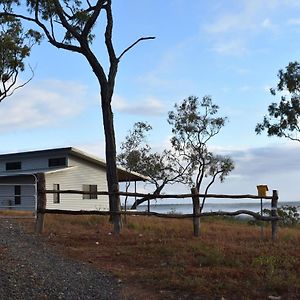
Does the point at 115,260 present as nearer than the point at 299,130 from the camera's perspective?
Yes

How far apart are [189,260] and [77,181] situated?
85.0 ft

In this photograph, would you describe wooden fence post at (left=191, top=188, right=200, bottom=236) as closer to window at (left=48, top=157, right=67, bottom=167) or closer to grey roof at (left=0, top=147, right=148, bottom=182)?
grey roof at (left=0, top=147, right=148, bottom=182)

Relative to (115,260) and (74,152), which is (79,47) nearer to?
(115,260)

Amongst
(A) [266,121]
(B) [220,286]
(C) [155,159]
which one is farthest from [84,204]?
(B) [220,286]

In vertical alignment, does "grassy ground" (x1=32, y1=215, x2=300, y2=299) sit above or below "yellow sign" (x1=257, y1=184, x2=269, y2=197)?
below

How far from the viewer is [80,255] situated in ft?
37.9

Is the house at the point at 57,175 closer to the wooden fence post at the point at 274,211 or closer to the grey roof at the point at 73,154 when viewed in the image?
the grey roof at the point at 73,154

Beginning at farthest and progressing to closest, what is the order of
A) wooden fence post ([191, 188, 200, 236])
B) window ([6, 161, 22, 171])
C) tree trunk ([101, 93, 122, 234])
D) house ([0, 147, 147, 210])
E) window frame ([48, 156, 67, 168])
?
1. window ([6, 161, 22, 171])
2. window frame ([48, 156, 67, 168])
3. house ([0, 147, 147, 210])
4. tree trunk ([101, 93, 122, 234])
5. wooden fence post ([191, 188, 200, 236])

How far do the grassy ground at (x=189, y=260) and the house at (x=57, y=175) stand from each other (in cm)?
1884

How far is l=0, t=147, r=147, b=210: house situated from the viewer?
112 feet

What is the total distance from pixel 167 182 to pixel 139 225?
25571 mm

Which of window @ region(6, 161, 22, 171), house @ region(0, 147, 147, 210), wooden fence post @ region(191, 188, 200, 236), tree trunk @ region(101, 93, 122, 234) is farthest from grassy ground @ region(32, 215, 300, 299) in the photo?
window @ region(6, 161, 22, 171)

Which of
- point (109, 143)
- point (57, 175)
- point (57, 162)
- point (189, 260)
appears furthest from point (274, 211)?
point (57, 162)

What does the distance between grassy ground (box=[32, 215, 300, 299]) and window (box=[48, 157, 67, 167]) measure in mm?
19539
